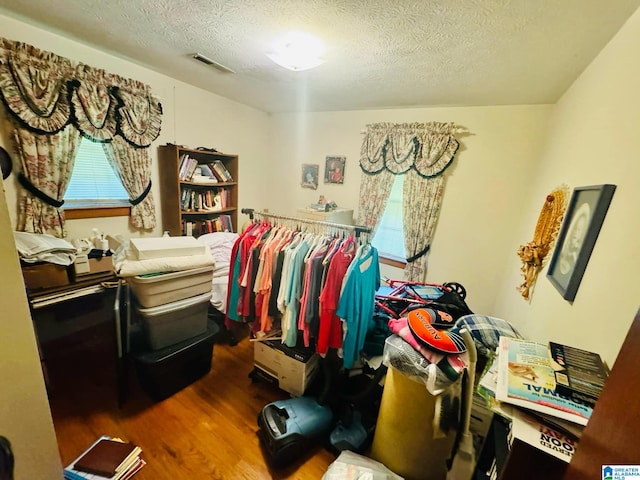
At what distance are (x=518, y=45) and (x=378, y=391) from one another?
2.26m

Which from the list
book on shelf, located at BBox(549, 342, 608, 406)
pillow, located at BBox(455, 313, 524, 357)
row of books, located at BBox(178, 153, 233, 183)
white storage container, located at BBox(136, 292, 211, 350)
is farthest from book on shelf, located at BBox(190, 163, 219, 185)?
book on shelf, located at BBox(549, 342, 608, 406)

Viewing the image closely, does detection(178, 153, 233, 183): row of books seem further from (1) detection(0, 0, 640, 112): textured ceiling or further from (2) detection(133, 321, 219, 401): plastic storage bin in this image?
(2) detection(133, 321, 219, 401): plastic storage bin

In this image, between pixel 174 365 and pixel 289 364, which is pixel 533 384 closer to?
pixel 289 364

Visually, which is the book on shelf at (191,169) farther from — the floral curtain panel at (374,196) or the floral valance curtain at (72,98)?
the floral curtain panel at (374,196)

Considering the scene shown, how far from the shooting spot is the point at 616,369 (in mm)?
464

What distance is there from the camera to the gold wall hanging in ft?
5.00

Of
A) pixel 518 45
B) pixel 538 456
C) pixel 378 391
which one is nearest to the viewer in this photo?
pixel 538 456

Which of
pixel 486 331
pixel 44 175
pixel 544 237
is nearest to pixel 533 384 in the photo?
pixel 486 331

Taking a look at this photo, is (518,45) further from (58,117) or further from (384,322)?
(58,117)

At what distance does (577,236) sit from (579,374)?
761 millimetres

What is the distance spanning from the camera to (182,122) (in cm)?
271

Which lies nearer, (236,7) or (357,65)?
(236,7)

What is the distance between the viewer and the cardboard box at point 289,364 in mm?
1669

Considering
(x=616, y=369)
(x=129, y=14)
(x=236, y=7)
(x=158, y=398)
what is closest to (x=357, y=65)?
(x=236, y=7)
